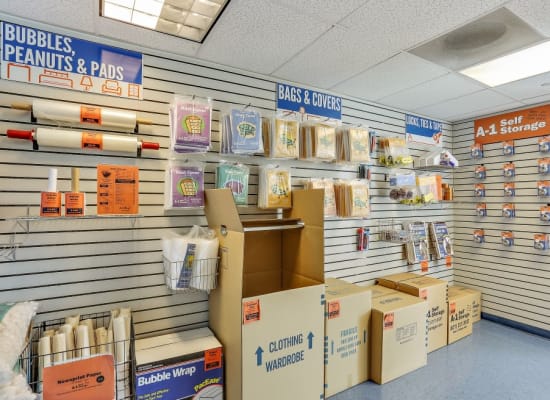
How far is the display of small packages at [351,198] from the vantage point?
2.93 m

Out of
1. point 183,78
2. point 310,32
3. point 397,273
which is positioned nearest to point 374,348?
point 397,273

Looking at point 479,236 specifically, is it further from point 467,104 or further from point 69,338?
point 69,338

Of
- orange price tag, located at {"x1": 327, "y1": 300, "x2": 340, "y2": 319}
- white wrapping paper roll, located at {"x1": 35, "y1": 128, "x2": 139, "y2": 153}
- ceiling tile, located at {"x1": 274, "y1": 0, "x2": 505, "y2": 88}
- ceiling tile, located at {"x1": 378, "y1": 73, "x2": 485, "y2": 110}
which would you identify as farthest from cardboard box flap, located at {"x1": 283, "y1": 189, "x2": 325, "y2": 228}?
ceiling tile, located at {"x1": 378, "y1": 73, "x2": 485, "y2": 110}

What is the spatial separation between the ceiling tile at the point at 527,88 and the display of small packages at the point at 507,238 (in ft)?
5.32

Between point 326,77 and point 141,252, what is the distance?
85.5 inches

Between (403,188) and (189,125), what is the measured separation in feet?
8.35

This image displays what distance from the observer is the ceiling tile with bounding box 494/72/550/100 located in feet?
9.51

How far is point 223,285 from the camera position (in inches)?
84.0

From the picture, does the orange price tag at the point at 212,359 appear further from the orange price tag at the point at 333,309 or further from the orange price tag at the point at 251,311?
the orange price tag at the point at 333,309

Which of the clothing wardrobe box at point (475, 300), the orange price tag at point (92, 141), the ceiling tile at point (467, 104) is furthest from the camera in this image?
the clothing wardrobe box at point (475, 300)

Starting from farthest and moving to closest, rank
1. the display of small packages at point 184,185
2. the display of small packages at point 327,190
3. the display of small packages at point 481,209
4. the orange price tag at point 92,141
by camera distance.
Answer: the display of small packages at point 481,209 → the display of small packages at point 327,190 → the display of small packages at point 184,185 → the orange price tag at point 92,141

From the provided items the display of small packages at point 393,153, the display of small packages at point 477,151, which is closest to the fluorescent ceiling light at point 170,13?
the display of small packages at point 393,153

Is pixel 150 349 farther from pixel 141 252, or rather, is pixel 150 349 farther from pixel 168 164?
pixel 168 164

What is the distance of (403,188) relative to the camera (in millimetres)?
3572
